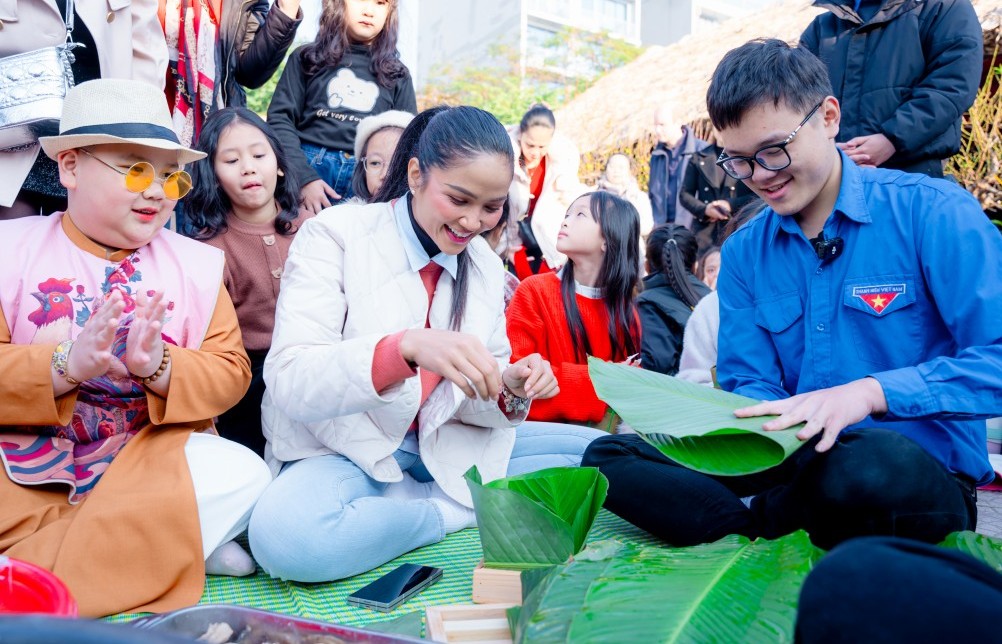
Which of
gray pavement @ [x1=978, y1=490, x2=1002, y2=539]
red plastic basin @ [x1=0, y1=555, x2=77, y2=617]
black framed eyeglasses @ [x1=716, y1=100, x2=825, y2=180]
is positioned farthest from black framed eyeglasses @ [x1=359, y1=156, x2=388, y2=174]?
gray pavement @ [x1=978, y1=490, x2=1002, y2=539]

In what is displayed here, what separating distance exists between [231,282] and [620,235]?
1685 mm

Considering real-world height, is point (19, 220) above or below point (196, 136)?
below

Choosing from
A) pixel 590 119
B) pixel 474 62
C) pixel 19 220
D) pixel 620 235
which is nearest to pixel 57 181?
pixel 19 220

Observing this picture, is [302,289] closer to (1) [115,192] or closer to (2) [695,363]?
(1) [115,192]

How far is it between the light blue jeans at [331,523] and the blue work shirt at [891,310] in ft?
3.08

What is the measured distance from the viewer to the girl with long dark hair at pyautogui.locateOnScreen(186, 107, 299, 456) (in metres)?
2.79

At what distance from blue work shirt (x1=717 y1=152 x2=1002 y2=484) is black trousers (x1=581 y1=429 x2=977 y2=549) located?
0.40 feet

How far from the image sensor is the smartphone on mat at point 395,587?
5.91ft

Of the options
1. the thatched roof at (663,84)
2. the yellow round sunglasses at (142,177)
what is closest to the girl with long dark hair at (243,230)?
the yellow round sunglasses at (142,177)

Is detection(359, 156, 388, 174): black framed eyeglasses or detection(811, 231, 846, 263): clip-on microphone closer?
detection(811, 231, 846, 263): clip-on microphone

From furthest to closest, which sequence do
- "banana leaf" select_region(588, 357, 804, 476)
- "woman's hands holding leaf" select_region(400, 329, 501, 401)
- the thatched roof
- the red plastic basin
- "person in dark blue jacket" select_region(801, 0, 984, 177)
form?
1. the thatched roof
2. "person in dark blue jacket" select_region(801, 0, 984, 177)
3. "woman's hands holding leaf" select_region(400, 329, 501, 401)
4. "banana leaf" select_region(588, 357, 804, 476)
5. the red plastic basin

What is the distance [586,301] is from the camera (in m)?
3.58

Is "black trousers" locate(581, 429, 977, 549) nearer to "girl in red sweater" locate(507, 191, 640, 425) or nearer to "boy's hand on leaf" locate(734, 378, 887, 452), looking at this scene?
"boy's hand on leaf" locate(734, 378, 887, 452)

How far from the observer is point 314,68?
345cm
